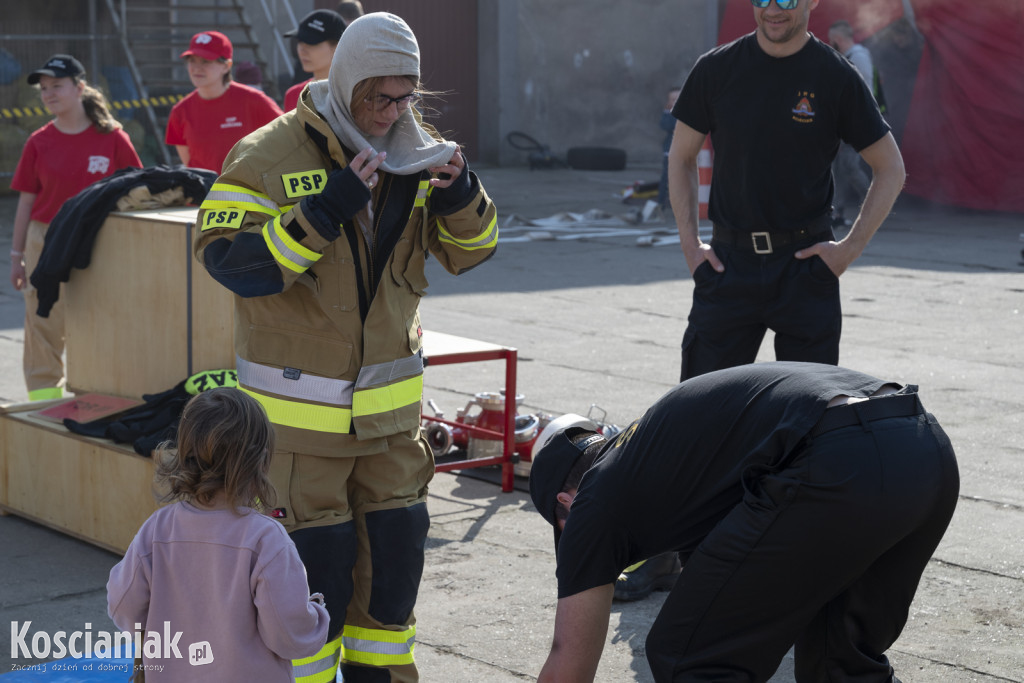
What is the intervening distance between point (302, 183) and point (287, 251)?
24 cm

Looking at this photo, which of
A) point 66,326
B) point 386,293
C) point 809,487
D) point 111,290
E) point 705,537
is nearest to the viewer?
point 809,487

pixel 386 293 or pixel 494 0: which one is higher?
pixel 494 0

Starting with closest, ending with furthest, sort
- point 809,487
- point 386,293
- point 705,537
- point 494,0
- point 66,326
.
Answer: point 809,487 → point 705,537 → point 386,293 → point 66,326 → point 494,0

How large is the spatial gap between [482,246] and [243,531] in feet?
3.86

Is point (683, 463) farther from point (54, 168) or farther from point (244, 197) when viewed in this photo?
point (54, 168)

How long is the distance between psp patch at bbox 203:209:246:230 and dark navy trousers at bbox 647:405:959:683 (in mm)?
1402

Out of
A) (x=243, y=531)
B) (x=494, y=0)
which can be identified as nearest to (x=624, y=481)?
(x=243, y=531)

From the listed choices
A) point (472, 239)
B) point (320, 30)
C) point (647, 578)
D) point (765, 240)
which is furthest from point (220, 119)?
point (472, 239)

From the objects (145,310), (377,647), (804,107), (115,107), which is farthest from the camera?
(115,107)

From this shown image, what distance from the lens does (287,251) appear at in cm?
311

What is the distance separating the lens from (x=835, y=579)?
8.82 ft

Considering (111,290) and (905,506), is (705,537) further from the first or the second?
(111,290)

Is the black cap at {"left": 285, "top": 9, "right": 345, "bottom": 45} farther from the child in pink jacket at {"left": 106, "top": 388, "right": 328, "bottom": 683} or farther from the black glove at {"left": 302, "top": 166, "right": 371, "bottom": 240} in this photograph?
the child in pink jacket at {"left": 106, "top": 388, "right": 328, "bottom": 683}

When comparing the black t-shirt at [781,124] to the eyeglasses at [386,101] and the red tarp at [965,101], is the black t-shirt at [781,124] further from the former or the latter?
the red tarp at [965,101]
